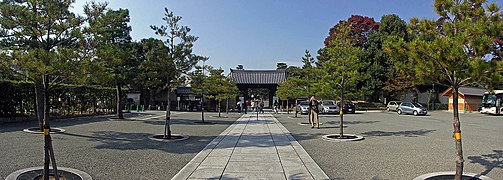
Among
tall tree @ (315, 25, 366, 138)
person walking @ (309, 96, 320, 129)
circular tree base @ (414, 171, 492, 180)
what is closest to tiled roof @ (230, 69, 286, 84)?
person walking @ (309, 96, 320, 129)

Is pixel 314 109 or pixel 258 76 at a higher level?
pixel 258 76

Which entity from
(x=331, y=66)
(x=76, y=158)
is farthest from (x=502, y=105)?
(x=76, y=158)

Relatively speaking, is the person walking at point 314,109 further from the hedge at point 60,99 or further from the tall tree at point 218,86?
the hedge at point 60,99

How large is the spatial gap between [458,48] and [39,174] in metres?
7.00

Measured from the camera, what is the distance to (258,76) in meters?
47.9

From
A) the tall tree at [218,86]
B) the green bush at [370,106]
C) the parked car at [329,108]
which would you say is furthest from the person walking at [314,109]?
the green bush at [370,106]

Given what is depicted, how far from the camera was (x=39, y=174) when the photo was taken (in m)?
5.81

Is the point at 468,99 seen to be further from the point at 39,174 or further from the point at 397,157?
the point at 39,174

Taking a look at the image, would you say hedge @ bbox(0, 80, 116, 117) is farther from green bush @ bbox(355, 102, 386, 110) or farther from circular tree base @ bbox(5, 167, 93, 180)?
green bush @ bbox(355, 102, 386, 110)

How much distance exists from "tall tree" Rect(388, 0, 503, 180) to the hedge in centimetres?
845

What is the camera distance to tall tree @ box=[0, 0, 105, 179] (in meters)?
5.76

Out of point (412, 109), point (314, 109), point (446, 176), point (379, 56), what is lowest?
point (446, 176)

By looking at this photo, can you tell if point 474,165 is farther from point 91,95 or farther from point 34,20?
point 91,95

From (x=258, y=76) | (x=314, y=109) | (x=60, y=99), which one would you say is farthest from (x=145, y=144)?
(x=258, y=76)
